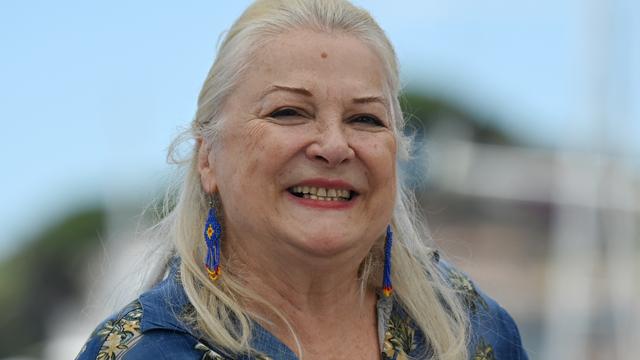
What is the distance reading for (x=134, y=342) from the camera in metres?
3.10

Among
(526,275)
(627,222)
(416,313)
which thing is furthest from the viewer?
(526,275)

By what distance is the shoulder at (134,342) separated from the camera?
3086 millimetres

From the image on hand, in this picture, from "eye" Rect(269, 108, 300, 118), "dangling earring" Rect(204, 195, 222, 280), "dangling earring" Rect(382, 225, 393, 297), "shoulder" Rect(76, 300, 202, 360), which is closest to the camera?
"shoulder" Rect(76, 300, 202, 360)

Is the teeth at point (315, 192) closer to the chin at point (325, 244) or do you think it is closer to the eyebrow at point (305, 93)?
the chin at point (325, 244)

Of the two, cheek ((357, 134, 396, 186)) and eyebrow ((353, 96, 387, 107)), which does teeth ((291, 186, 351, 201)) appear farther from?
eyebrow ((353, 96, 387, 107))

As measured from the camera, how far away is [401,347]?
342cm

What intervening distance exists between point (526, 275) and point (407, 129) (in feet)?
101

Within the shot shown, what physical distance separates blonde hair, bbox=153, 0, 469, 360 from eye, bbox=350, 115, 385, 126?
4.0 inches

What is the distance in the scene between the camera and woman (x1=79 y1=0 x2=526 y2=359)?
316 cm

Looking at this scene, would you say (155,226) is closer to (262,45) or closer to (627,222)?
(262,45)

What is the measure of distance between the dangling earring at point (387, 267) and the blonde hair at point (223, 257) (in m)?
0.03

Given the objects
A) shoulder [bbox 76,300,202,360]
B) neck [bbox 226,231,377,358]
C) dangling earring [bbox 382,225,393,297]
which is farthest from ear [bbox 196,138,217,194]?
dangling earring [bbox 382,225,393,297]

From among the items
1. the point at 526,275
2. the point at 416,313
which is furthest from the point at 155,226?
the point at 526,275

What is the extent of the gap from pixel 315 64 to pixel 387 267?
66 centimetres
